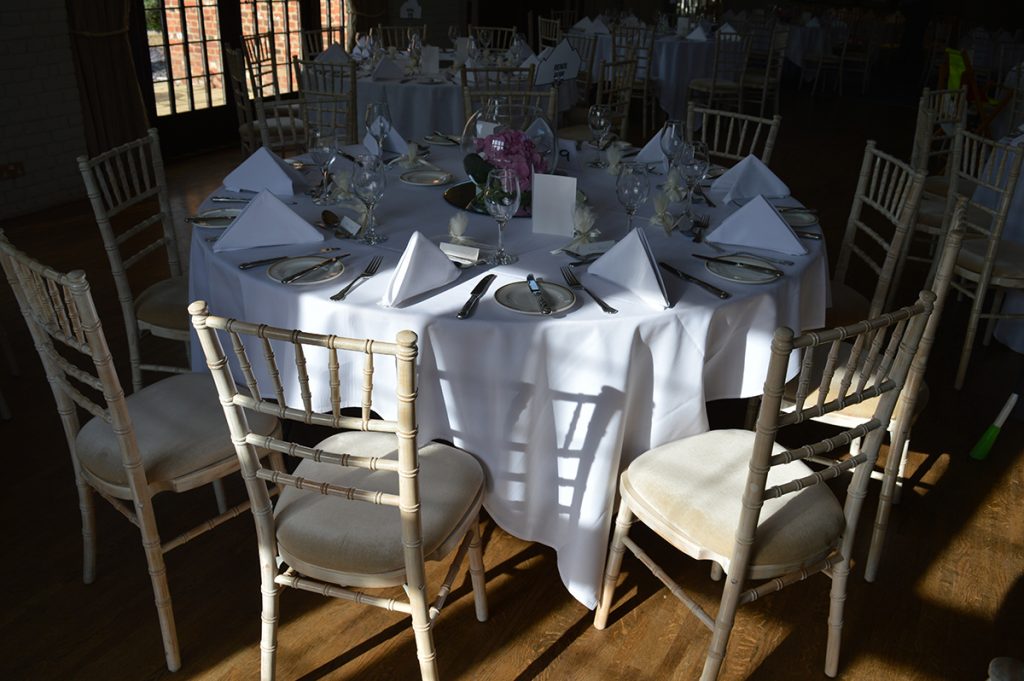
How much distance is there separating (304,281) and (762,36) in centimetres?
811

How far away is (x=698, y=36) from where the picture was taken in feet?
25.2

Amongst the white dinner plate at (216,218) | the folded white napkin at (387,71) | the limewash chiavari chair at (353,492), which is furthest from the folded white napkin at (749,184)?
the folded white napkin at (387,71)

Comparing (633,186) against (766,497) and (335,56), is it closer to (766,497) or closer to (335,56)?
(766,497)

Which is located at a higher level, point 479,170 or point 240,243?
point 479,170

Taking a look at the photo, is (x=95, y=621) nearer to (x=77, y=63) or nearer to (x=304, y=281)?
(x=304, y=281)

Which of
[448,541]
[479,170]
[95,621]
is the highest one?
[479,170]

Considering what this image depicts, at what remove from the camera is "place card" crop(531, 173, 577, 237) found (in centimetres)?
229

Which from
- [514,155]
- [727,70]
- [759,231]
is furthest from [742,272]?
[727,70]

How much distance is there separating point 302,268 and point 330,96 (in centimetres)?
261

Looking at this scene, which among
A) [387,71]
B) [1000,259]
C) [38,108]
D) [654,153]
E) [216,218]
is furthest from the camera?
[387,71]

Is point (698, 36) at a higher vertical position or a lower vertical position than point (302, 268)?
higher

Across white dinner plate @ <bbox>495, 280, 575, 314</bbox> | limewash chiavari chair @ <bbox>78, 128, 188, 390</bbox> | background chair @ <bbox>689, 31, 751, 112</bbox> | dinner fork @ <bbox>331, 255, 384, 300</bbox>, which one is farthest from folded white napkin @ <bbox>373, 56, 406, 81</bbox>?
white dinner plate @ <bbox>495, 280, 575, 314</bbox>

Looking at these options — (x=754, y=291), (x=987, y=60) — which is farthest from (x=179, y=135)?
(x=987, y=60)

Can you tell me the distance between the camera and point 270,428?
6.55ft
